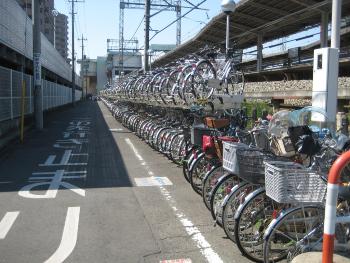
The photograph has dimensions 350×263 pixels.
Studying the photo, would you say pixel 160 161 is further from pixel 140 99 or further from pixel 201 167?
pixel 140 99

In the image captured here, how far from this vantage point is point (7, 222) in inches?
214

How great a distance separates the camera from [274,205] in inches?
165

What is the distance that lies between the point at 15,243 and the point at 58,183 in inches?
116

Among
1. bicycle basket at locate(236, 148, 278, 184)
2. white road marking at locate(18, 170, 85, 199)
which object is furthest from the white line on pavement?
bicycle basket at locate(236, 148, 278, 184)

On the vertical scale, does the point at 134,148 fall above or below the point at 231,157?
below

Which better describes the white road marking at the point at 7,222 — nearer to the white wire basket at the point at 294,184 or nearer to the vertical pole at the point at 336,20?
the white wire basket at the point at 294,184

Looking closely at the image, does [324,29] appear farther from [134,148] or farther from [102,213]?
[102,213]

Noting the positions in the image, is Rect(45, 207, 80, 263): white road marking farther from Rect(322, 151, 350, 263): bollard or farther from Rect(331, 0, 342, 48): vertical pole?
Rect(331, 0, 342, 48): vertical pole

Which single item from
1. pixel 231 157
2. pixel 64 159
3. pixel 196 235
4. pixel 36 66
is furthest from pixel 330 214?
pixel 36 66

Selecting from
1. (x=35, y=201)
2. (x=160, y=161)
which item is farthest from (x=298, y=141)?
(x=160, y=161)

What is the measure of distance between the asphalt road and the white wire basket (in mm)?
1009

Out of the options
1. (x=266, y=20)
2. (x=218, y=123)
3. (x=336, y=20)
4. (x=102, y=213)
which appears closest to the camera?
(x=102, y=213)

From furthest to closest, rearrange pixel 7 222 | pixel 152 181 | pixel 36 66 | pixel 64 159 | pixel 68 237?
pixel 36 66 → pixel 64 159 → pixel 152 181 → pixel 7 222 → pixel 68 237

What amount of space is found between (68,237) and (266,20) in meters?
19.5
